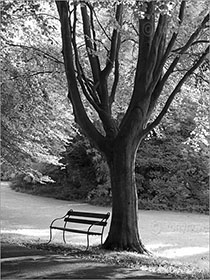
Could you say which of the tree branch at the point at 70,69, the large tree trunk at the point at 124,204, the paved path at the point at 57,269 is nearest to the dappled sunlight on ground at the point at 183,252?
the large tree trunk at the point at 124,204

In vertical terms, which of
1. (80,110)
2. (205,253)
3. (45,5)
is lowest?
(205,253)

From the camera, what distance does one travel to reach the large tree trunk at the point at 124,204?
9727 millimetres

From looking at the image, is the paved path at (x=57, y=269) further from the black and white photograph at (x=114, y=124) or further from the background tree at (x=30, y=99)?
the background tree at (x=30, y=99)

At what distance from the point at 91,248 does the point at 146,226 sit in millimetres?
10495

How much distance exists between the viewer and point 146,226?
2041 cm

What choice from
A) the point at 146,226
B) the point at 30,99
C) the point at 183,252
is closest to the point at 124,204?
the point at 183,252

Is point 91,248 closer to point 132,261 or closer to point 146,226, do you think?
point 132,261

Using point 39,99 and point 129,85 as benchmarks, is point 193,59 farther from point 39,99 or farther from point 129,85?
point 39,99

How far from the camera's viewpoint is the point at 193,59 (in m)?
11.8

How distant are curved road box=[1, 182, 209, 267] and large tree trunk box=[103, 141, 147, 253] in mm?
2641

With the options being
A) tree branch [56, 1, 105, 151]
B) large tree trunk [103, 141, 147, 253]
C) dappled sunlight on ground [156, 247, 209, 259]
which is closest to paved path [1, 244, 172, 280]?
large tree trunk [103, 141, 147, 253]

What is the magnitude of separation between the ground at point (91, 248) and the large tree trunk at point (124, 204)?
1.69ft

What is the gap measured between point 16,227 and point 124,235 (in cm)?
1150

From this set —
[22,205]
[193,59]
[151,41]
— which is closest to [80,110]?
[151,41]
